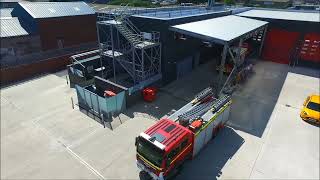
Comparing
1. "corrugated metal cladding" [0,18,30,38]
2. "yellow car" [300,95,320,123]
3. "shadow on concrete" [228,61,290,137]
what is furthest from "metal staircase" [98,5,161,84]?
"yellow car" [300,95,320,123]

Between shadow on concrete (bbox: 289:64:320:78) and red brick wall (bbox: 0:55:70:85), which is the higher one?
red brick wall (bbox: 0:55:70:85)

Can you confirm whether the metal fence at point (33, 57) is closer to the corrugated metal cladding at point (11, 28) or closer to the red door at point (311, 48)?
the corrugated metal cladding at point (11, 28)

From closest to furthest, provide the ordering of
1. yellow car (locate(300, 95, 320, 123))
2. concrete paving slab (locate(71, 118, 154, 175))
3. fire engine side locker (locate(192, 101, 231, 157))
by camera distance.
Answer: fire engine side locker (locate(192, 101, 231, 157)), concrete paving slab (locate(71, 118, 154, 175)), yellow car (locate(300, 95, 320, 123))

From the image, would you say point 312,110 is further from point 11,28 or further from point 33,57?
point 11,28

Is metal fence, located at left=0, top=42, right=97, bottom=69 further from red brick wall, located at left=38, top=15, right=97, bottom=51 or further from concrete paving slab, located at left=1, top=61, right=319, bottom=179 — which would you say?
concrete paving slab, located at left=1, top=61, right=319, bottom=179

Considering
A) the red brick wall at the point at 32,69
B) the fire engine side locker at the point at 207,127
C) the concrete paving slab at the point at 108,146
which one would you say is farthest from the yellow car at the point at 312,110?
the red brick wall at the point at 32,69

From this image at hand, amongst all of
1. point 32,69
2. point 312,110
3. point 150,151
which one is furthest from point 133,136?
point 32,69

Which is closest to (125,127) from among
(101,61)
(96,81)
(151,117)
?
(151,117)
